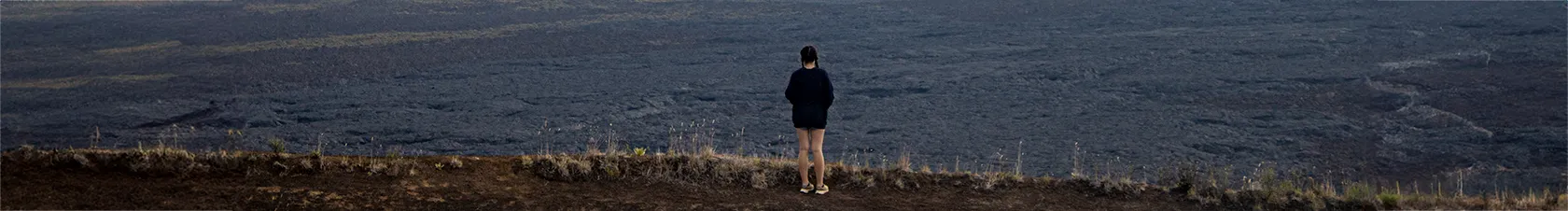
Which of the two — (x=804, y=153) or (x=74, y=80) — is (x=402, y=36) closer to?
(x=74, y=80)

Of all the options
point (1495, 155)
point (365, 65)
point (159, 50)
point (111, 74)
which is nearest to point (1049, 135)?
point (1495, 155)

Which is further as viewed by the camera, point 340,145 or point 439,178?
point 340,145

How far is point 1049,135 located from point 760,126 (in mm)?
2931

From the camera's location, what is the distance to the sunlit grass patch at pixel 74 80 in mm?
17500

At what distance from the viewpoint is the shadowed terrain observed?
1471 cm

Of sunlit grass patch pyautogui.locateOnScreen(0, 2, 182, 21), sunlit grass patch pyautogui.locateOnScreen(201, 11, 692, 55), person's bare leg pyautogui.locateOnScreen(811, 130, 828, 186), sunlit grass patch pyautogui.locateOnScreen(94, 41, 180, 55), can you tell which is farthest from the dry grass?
sunlit grass patch pyautogui.locateOnScreen(0, 2, 182, 21)

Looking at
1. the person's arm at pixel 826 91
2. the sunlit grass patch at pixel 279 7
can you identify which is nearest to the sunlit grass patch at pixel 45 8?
the sunlit grass patch at pixel 279 7

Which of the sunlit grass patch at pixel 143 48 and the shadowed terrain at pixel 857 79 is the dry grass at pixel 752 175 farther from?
the sunlit grass patch at pixel 143 48

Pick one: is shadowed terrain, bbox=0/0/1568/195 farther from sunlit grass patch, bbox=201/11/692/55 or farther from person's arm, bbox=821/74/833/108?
person's arm, bbox=821/74/833/108

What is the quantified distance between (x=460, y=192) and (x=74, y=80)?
10.8 meters

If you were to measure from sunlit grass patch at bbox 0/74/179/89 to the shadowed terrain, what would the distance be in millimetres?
84

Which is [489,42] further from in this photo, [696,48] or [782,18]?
[782,18]

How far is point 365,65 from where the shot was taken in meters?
19.8

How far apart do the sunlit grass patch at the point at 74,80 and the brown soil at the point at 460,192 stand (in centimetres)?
915
